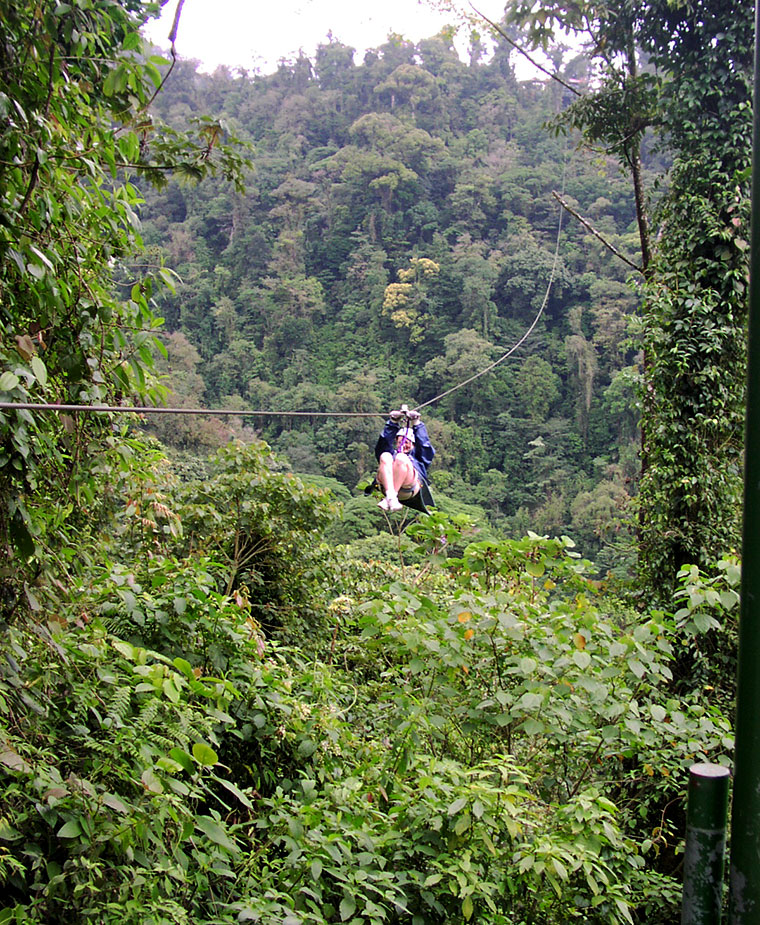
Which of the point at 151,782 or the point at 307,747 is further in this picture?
the point at 307,747

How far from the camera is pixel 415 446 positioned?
3529 millimetres

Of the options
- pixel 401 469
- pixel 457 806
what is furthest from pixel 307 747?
pixel 401 469

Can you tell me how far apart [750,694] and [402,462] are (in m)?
2.70

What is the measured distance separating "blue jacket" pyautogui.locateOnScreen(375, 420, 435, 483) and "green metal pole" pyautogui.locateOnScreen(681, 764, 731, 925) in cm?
271

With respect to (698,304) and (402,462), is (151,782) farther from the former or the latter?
(698,304)

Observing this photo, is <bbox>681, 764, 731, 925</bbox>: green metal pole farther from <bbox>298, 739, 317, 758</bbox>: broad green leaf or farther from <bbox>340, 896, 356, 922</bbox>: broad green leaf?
<bbox>298, 739, 317, 758</bbox>: broad green leaf

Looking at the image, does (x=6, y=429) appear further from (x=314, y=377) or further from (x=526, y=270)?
(x=526, y=270)

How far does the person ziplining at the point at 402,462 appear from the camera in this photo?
3.38m

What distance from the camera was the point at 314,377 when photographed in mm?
17891

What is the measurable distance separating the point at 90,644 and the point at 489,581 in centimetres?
150

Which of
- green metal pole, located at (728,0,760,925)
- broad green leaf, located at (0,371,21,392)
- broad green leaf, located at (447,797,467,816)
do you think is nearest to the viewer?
green metal pole, located at (728,0,760,925)

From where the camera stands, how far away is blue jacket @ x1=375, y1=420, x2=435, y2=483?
3.46 m

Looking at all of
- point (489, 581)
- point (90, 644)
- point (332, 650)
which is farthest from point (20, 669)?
point (332, 650)

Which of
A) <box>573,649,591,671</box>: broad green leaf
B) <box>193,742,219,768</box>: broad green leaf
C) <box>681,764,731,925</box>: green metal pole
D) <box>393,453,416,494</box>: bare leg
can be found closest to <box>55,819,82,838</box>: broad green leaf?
<box>193,742,219,768</box>: broad green leaf
